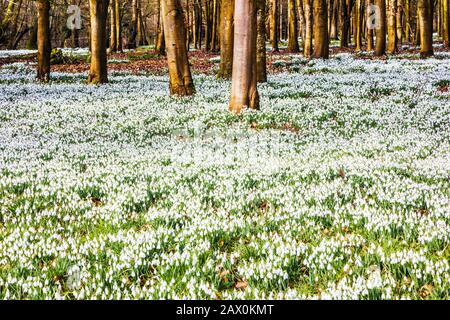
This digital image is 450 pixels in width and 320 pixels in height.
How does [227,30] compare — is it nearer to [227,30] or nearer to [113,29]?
[227,30]

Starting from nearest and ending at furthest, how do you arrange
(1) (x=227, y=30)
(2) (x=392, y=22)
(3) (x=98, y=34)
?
(3) (x=98, y=34), (1) (x=227, y=30), (2) (x=392, y=22)

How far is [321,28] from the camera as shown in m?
34.4

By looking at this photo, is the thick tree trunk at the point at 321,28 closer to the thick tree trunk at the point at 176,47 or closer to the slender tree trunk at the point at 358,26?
the slender tree trunk at the point at 358,26

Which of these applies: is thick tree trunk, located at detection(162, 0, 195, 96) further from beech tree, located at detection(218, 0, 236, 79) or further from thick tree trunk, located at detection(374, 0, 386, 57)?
thick tree trunk, located at detection(374, 0, 386, 57)

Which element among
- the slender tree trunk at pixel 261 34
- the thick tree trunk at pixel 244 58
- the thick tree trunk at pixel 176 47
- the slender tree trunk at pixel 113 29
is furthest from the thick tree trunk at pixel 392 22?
the slender tree trunk at pixel 113 29

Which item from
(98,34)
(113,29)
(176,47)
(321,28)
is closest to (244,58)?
(176,47)

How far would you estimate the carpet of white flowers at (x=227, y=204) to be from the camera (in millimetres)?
4478

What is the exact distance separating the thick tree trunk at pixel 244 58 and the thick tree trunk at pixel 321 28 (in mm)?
18417

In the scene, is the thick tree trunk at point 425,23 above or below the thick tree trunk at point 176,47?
above

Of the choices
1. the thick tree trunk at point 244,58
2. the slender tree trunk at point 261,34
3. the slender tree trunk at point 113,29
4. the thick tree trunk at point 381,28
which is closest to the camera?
the thick tree trunk at point 244,58

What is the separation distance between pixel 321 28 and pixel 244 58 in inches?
809

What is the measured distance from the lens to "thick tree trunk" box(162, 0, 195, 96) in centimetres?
2028

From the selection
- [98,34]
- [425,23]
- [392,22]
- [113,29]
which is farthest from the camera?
[113,29]
